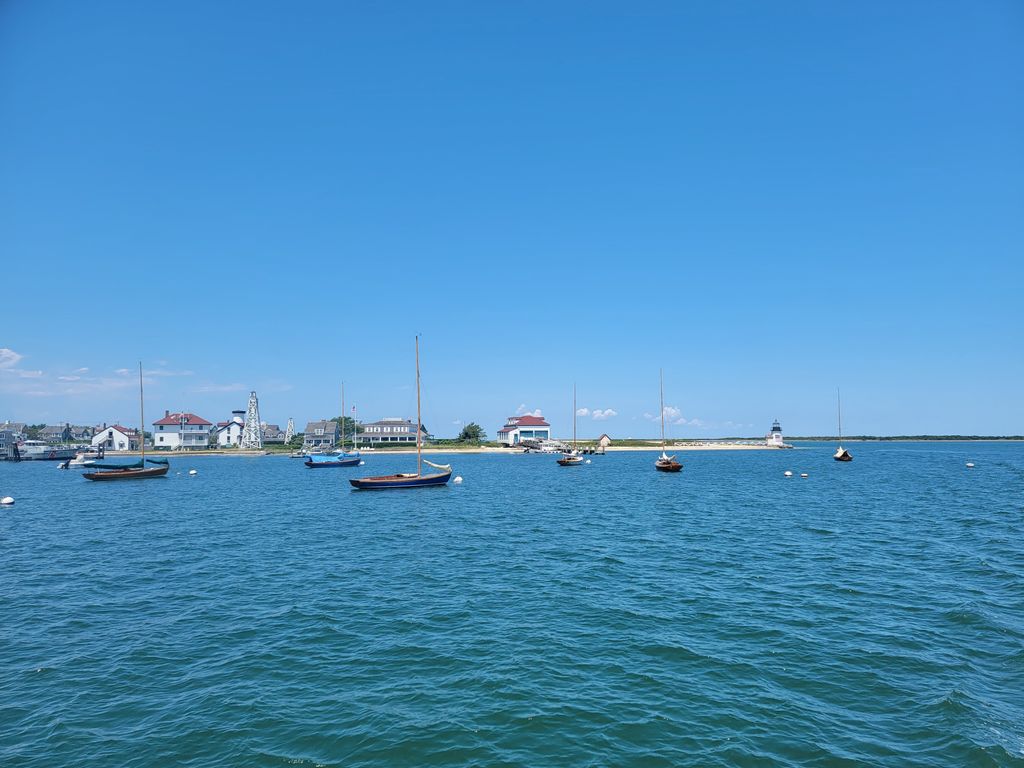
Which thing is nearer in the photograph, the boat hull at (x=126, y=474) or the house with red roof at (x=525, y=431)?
the boat hull at (x=126, y=474)

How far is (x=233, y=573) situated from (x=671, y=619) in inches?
746

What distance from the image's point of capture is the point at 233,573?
2344 cm

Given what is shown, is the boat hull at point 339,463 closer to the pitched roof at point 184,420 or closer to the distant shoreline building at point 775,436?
the pitched roof at point 184,420

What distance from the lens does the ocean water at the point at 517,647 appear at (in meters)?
10.2

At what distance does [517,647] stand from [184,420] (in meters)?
184

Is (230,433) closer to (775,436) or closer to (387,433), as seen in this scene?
(387,433)

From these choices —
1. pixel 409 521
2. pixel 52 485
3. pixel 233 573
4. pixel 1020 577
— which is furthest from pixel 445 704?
pixel 52 485

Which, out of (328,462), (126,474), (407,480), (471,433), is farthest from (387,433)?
(407,480)

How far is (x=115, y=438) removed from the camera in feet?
533

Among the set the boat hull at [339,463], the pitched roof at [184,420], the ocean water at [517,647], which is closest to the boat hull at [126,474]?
the boat hull at [339,463]

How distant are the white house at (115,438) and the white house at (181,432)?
288 inches

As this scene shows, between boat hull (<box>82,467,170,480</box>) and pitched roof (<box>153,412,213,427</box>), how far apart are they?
97.1 meters

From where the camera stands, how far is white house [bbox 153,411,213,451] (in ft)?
537

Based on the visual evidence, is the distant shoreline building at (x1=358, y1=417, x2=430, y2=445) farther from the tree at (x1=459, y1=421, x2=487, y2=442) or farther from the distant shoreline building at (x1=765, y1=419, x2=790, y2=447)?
the distant shoreline building at (x1=765, y1=419, x2=790, y2=447)
